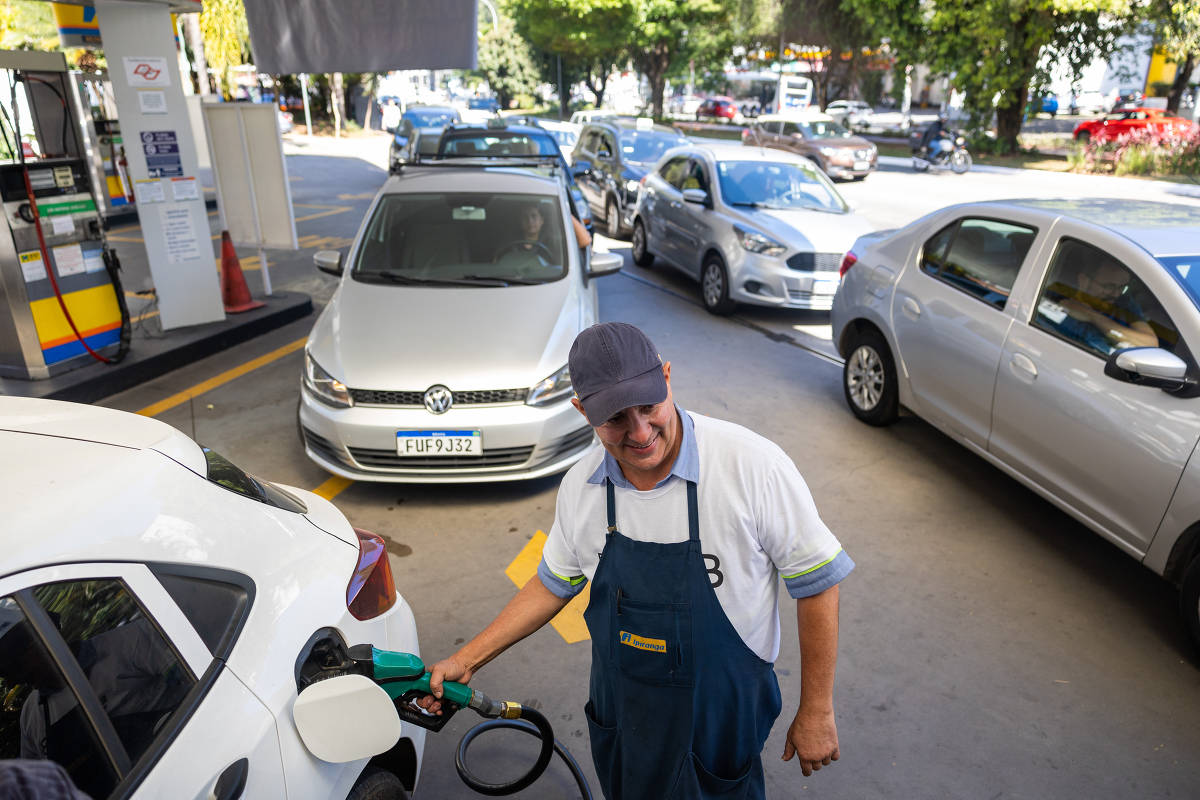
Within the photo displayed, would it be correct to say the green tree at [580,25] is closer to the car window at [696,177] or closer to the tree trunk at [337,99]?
the tree trunk at [337,99]

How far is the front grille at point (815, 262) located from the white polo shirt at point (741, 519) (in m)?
6.61

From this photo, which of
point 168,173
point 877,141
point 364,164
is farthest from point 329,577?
point 877,141

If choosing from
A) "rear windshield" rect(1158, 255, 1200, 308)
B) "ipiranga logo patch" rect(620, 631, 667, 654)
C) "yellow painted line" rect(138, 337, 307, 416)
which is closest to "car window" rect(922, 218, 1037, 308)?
"rear windshield" rect(1158, 255, 1200, 308)

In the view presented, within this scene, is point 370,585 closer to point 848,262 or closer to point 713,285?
point 848,262

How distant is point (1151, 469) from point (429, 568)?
324 centimetres

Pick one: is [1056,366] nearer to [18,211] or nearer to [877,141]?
[18,211]

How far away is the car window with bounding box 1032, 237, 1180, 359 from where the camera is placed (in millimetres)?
3740

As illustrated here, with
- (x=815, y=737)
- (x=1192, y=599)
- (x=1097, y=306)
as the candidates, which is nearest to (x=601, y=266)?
(x=1097, y=306)

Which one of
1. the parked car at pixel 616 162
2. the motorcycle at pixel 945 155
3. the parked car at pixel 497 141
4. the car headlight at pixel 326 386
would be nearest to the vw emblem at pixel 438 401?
the car headlight at pixel 326 386

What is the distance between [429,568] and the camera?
13.6ft

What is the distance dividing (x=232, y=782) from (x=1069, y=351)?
3936 mm

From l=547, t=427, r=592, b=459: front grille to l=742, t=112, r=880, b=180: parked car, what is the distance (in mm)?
16332

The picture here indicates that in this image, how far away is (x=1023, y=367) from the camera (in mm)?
4258

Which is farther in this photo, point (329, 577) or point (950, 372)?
point (950, 372)
